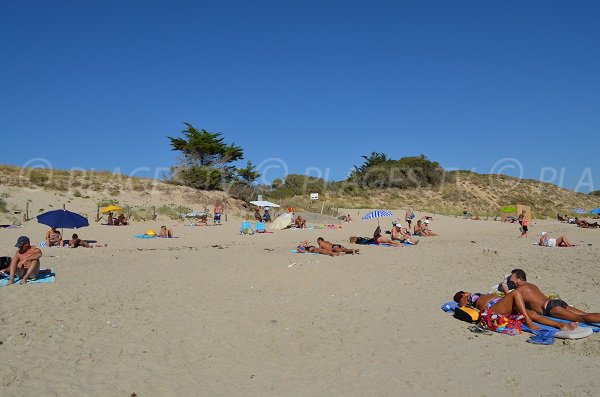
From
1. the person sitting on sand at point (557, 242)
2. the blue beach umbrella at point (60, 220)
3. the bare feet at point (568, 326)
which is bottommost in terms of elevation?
the bare feet at point (568, 326)

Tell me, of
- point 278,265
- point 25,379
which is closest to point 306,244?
point 278,265

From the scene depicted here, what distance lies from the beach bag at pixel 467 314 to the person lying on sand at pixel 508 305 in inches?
8.7

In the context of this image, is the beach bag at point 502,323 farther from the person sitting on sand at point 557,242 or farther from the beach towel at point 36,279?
the person sitting on sand at point 557,242

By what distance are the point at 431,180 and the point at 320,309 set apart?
48570mm

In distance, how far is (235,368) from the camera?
503 cm

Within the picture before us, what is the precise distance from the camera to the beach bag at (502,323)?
6148mm

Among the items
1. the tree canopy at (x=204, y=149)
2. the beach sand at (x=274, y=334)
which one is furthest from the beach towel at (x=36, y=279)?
the tree canopy at (x=204, y=149)

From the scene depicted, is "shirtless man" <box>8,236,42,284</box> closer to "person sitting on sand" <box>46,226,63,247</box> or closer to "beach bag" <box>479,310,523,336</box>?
"person sitting on sand" <box>46,226,63,247</box>

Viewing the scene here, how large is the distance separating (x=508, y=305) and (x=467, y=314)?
0.57m

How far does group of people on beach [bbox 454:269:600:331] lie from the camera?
6.18 metres

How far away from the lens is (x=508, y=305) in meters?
6.58

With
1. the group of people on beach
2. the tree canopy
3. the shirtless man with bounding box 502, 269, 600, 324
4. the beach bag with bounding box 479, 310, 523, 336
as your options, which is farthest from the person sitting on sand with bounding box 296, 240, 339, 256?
the tree canopy

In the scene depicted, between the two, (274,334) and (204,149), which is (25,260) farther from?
(204,149)

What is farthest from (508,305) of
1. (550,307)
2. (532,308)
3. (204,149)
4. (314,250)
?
(204,149)
